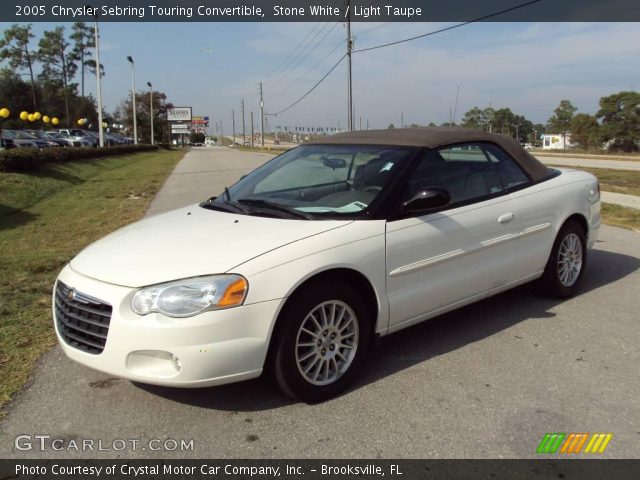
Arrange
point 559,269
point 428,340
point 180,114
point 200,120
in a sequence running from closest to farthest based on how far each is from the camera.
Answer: point 428,340 → point 559,269 → point 180,114 → point 200,120

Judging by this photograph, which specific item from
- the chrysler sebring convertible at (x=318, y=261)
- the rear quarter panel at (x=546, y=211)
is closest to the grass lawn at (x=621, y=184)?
the rear quarter panel at (x=546, y=211)

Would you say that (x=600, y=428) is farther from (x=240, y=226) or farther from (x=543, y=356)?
(x=240, y=226)

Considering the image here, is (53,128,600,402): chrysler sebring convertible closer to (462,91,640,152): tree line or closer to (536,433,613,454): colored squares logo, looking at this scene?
(536,433,613,454): colored squares logo

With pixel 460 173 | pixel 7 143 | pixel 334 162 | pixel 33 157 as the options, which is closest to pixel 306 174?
pixel 334 162

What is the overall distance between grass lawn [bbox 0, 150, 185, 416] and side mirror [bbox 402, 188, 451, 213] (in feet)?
8.87

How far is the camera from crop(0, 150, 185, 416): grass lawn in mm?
4188

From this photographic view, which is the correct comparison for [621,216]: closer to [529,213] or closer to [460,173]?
[529,213]

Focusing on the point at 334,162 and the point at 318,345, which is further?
the point at 334,162

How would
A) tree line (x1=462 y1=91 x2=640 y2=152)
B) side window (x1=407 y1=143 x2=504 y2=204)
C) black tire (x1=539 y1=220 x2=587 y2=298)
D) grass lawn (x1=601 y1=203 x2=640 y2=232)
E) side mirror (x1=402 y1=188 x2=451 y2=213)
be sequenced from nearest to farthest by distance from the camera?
side mirror (x1=402 y1=188 x2=451 y2=213) < side window (x1=407 y1=143 x2=504 y2=204) < black tire (x1=539 y1=220 x2=587 y2=298) < grass lawn (x1=601 y1=203 x2=640 y2=232) < tree line (x1=462 y1=91 x2=640 y2=152)

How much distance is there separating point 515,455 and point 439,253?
1456 millimetres

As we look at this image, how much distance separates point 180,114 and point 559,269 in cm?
11805

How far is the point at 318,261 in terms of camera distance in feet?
10.5

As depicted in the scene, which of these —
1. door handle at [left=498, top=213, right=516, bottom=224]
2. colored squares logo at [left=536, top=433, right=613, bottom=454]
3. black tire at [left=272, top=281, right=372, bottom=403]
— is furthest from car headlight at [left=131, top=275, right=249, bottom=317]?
door handle at [left=498, top=213, right=516, bottom=224]

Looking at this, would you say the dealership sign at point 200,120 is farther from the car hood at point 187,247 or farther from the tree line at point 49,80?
the car hood at point 187,247
